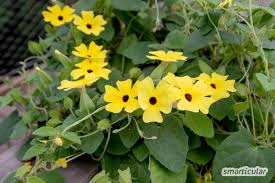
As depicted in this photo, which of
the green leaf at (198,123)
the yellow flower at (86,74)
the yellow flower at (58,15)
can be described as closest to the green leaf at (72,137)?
the yellow flower at (86,74)

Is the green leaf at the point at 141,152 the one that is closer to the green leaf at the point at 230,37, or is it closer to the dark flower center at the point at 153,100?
the dark flower center at the point at 153,100

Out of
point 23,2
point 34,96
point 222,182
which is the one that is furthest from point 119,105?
point 23,2

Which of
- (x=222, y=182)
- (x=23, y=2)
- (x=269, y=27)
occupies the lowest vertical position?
(x=23, y=2)

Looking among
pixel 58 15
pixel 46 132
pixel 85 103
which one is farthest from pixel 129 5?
pixel 46 132

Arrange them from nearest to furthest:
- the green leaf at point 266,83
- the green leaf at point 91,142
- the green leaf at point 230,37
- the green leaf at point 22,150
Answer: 1. the green leaf at point 266,83
2. the green leaf at point 91,142
3. the green leaf at point 230,37
4. the green leaf at point 22,150

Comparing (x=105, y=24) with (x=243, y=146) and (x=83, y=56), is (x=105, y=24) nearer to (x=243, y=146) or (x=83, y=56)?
(x=83, y=56)

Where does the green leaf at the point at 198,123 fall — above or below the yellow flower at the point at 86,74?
below

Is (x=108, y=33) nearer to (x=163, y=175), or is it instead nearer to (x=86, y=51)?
(x=86, y=51)
